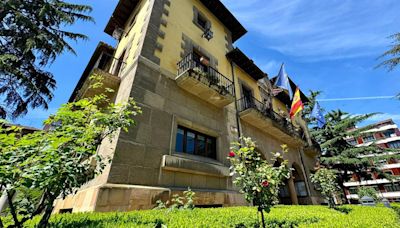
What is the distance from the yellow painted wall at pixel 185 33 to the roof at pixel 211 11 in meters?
0.41

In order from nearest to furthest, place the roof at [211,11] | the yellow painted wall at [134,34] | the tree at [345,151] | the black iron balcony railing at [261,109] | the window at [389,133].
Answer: the yellow painted wall at [134,34], the black iron balcony railing at [261,109], the roof at [211,11], the tree at [345,151], the window at [389,133]

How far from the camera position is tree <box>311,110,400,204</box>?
18000 mm

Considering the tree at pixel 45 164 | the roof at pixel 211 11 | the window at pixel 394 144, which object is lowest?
the tree at pixel 45 164

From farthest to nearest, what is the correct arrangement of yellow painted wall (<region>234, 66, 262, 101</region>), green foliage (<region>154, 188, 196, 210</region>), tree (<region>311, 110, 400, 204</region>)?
tree (<region>311, 110, 400, 204</region>), yellow painted wall (<region>234, 66, 262, 101</region>), green foliage (<region>154, 188, 196, 210</region>)

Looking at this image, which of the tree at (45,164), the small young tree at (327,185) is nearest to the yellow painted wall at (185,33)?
the tree at (45,164)

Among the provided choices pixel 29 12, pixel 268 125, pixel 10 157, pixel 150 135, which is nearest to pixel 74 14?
pixel 29 12

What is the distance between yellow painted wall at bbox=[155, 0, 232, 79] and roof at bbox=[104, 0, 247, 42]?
408 millimetres

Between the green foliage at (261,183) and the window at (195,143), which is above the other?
the window at (195,143)

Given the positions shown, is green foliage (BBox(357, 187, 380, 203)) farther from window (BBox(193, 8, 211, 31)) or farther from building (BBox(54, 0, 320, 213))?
window (BBox(193, 8, 211, 31))

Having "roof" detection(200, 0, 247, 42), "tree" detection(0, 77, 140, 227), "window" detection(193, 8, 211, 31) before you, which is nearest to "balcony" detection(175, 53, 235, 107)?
"window" detection(193, 8, 211, 31)

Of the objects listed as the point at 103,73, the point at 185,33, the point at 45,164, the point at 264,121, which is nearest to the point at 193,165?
the point at 45,164

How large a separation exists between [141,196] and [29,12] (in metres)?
13.3

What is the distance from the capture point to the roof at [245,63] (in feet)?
40.2

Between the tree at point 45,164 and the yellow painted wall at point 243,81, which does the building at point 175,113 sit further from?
the tree at point 45,164
